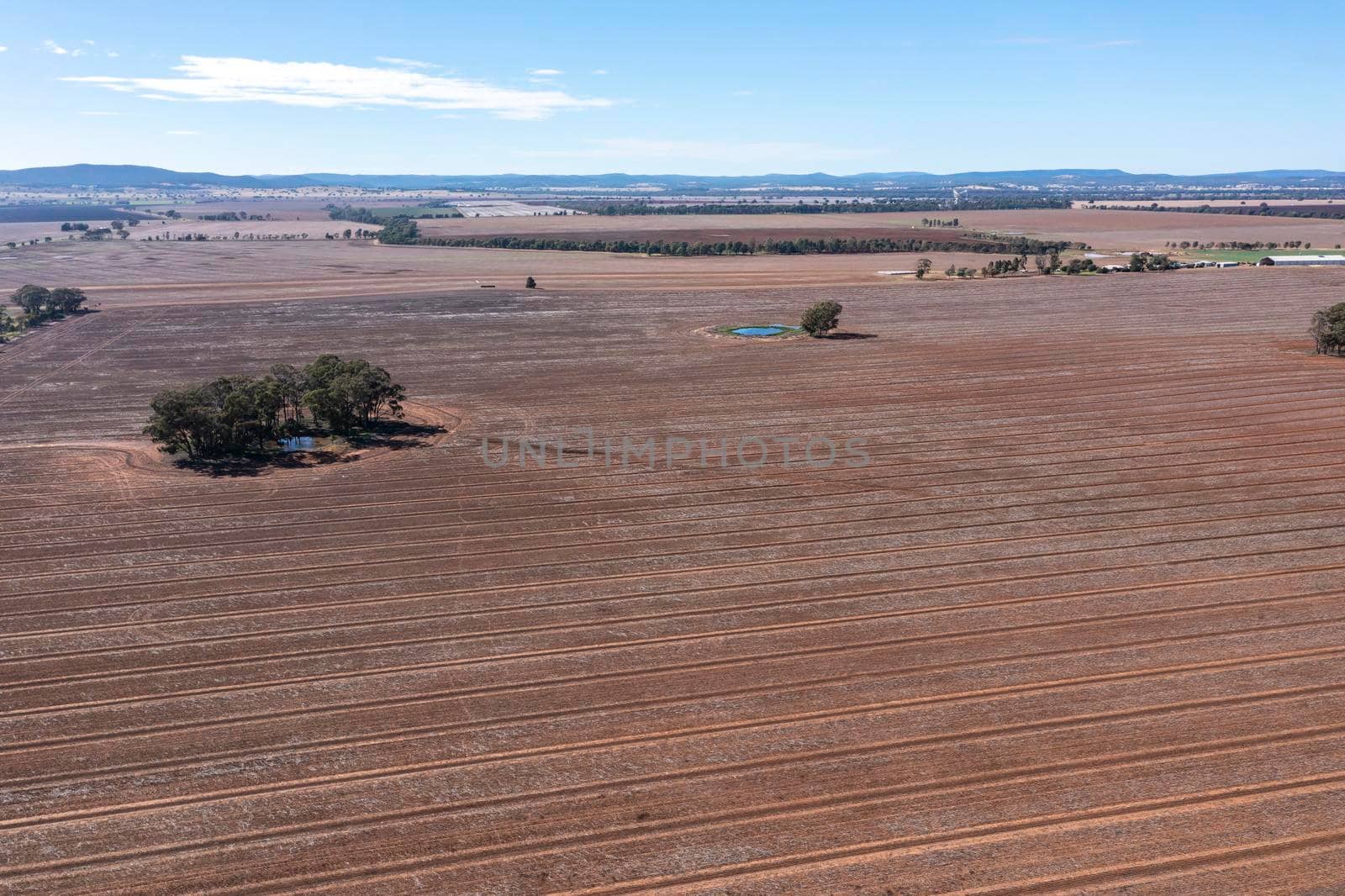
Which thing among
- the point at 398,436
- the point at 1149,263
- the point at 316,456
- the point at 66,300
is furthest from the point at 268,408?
the point at 1149,263

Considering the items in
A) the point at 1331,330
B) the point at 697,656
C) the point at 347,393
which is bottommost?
the point at 697,656

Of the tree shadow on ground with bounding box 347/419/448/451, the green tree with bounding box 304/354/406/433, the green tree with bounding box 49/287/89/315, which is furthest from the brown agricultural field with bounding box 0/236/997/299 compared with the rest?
the tree shadow on ground with bounding box 347/419/448/451

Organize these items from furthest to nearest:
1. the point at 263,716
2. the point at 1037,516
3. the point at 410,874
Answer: the point at 1037,516
the point at 263,716
the point at 410,874

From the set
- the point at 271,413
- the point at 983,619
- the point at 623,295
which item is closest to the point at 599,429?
the point at 271,413

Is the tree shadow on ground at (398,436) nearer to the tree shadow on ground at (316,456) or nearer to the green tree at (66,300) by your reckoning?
the tree shadow on ground at (316,456)

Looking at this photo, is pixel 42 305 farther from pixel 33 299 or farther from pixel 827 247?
pixel 827 247

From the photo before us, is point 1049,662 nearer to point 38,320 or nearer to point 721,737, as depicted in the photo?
point 721,737
